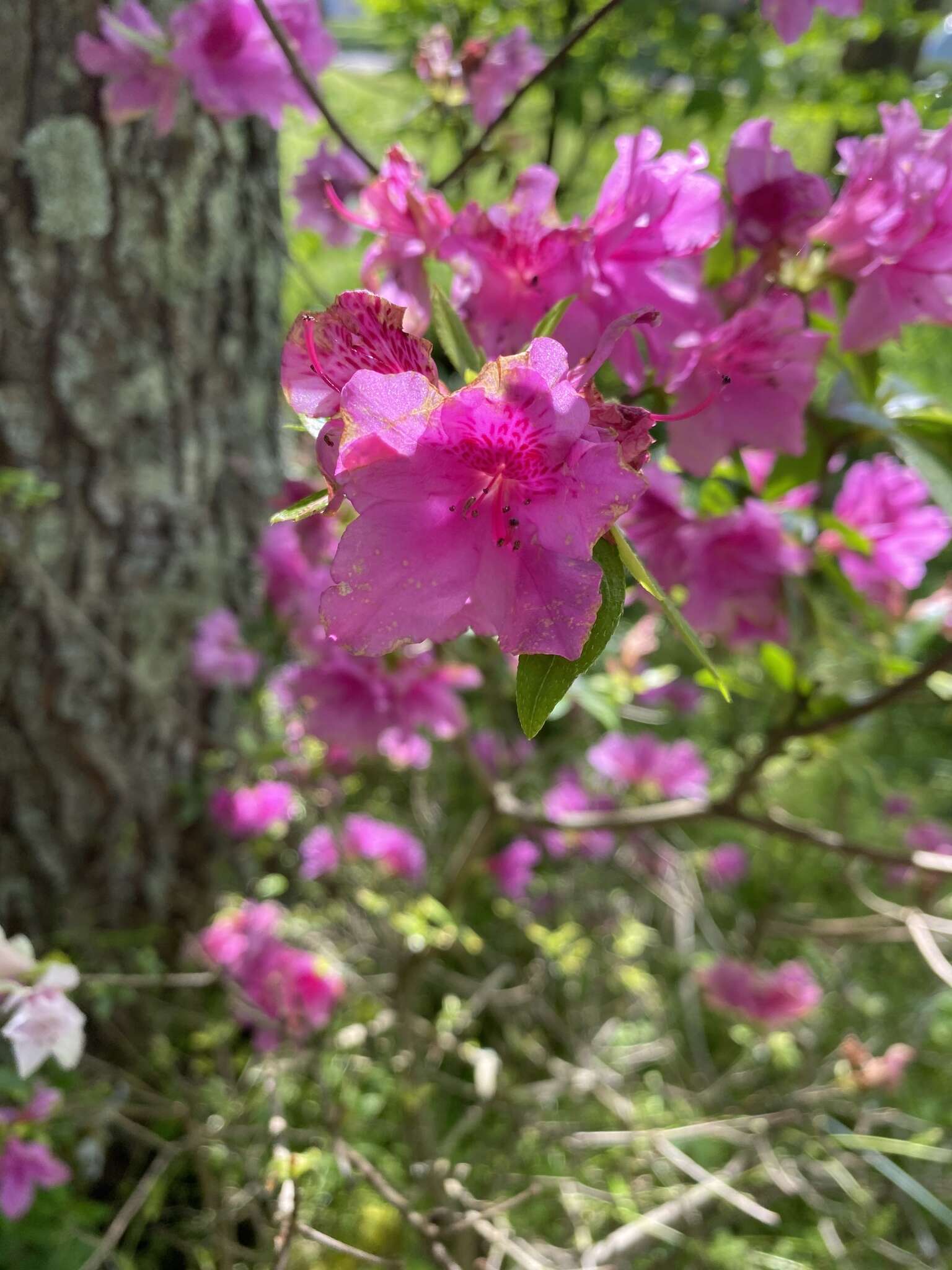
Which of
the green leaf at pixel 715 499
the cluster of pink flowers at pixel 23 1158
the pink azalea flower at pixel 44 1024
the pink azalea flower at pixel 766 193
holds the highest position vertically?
the pink azalea flower at pixel 766 193

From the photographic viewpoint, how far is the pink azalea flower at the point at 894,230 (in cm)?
48

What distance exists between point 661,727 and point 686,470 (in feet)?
6.00

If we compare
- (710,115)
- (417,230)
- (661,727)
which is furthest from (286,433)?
(661,727)

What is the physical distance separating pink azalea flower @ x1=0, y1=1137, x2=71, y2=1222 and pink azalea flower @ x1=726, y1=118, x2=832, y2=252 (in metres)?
0.92

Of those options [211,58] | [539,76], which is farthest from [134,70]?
[539,76]

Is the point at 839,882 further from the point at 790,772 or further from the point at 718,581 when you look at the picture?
the point at 718,581

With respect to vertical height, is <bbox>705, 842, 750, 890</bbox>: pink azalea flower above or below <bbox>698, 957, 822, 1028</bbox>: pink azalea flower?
below

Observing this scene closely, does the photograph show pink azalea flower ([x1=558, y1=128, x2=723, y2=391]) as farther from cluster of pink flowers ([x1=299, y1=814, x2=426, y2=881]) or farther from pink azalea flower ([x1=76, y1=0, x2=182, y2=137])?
cluster of pink flowers ([x1=299, y1=814, x2=426, y2=881])

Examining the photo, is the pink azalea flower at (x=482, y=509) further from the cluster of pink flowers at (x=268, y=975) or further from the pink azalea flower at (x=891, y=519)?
the cluster of pink flowers at (x=268, y=975)

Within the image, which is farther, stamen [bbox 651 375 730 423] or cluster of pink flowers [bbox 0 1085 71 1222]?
cluster of pink flowers [bbox 0 1085 71 1222]

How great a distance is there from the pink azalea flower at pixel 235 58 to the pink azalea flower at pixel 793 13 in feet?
1.21

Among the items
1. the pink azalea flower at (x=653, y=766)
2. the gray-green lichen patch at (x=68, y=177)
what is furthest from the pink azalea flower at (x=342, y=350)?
the pink azalea flower at (x=653, y=766)

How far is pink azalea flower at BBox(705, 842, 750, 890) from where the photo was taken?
6.01 feet

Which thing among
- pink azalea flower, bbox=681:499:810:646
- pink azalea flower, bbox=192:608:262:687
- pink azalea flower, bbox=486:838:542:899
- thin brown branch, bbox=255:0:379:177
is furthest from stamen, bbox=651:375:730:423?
pink azalea flower, bbox=486:838:542:899
